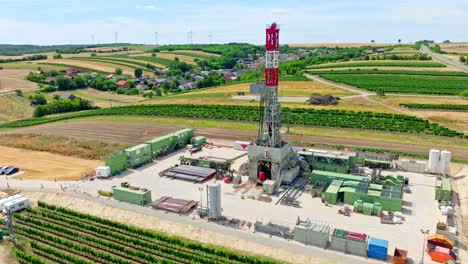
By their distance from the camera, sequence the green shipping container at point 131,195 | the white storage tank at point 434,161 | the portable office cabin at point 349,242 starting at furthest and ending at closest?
the white storage tank at point 434,161
the green shipping container at point 131,195
the portable office cabin at point 349,242

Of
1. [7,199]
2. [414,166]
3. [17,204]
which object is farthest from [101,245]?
[414,166]

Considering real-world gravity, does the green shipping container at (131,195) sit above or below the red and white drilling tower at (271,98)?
below

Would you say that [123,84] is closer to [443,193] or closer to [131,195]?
[131,195]

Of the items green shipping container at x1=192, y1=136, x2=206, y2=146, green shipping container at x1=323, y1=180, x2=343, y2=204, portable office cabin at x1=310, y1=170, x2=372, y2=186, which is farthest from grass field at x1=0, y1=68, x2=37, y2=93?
green shipping container at x1=323, y1=180, x2=343, y2=204

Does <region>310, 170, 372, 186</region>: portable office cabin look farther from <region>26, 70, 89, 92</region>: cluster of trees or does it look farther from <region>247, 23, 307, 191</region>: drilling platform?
<region>26, 70, 89, 92</region>: cluster of trees

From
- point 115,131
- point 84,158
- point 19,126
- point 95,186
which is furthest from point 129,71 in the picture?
point 95,186

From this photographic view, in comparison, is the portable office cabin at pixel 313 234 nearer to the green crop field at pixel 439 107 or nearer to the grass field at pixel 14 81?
the green crop field at pixel 439 107

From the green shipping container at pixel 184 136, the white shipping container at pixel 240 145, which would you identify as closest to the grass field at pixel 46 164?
the green shipping container at pixel 184 136
